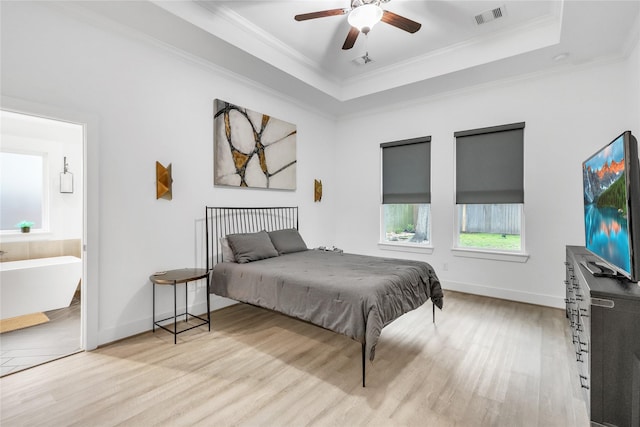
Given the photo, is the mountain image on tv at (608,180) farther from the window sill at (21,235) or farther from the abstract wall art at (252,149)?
the window sill at (21,235)

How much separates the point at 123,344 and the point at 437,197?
4364mm

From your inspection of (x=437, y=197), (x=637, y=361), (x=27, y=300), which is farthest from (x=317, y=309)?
(x=27, y=300)

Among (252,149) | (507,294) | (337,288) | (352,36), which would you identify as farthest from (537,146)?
(252,149)

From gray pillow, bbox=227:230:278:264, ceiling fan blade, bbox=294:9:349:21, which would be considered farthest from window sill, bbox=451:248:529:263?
ceiling fan blade, bbox=294:9:349:21

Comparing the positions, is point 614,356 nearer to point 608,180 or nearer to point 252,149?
point 608,180

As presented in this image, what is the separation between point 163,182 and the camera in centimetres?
317

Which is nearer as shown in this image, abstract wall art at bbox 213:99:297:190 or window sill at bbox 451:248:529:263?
abstract wall art at bbox 213:99:297:190

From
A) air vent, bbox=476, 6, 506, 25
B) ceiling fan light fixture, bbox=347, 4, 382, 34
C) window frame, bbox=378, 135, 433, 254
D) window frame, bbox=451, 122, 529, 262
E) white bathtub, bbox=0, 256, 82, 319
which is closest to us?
ceiling fan light fixture, bbox=347, 4, 382, 34

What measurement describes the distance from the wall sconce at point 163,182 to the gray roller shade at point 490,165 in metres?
3.91

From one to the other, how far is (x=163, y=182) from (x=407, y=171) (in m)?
3.63

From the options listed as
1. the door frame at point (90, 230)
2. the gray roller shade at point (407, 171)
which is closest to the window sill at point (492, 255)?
the gray roller shade at point (407, 171)

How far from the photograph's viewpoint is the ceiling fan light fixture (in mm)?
2393

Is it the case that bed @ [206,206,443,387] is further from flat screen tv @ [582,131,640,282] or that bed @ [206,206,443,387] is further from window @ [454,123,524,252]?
window @ [454,123,524,252]

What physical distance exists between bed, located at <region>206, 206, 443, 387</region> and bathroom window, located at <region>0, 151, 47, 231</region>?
2998 millimetres
